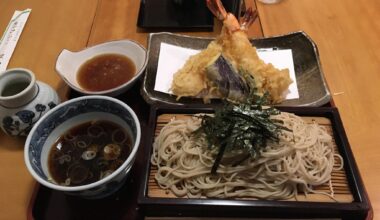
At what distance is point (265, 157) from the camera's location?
1.23m

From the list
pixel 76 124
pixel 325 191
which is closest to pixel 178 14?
pixel 76 124

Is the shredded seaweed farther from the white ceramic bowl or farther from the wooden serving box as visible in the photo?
the white ceramic bowl

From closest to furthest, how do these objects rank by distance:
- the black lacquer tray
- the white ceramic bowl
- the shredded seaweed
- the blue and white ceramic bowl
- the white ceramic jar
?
1. the blue and white ceramic bowl
2. the shredded seaweed
3. the white ceramic jar
4. the white ceramic bowl
5. the black lacquer tray

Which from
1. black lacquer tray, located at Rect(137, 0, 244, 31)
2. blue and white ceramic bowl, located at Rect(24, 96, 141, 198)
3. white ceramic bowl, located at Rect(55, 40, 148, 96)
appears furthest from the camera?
black lacquer tray, located at Rect(137, 0, 244, 31)

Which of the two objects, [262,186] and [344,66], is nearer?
[262,186]

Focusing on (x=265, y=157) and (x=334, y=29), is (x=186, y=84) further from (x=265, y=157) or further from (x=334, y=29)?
(x=334, y=29)

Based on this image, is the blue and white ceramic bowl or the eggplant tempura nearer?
the blue and white ceramic bowl

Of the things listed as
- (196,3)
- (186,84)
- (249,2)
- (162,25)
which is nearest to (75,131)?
(186,84)

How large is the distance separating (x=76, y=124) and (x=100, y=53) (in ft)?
1.89

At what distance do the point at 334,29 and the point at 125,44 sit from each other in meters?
1.22

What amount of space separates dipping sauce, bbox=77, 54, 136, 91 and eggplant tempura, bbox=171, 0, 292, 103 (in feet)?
0.83

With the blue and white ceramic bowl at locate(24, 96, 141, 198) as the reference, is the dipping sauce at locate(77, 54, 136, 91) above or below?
below

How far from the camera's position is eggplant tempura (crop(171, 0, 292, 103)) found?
1.62m

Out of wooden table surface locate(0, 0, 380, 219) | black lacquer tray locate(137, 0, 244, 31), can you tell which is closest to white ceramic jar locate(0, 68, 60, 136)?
wooden table surface locate(0, 0, 380, 219)
